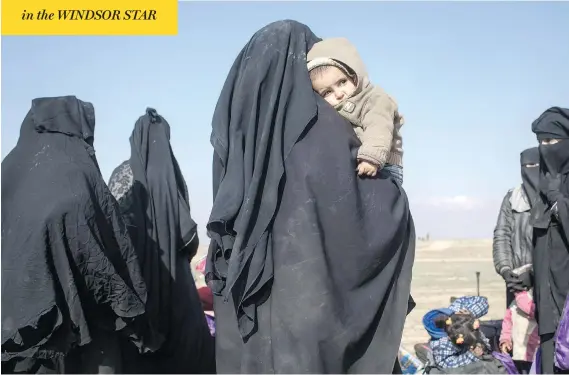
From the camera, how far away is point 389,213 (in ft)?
11.6

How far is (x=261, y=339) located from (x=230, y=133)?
0.84 meters

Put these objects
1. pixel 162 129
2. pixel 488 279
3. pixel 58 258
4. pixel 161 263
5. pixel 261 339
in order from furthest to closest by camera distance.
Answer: pixel 488 279, pixel 162 129, pixel 161 263, pixel 58 258, pixel 261 339

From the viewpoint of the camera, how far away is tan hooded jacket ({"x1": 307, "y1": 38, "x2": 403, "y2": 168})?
3.46 m

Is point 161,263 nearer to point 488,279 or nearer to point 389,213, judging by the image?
point 389,213

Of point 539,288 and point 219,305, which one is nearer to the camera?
point 219,305

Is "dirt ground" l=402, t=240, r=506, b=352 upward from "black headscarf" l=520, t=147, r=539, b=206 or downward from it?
downward

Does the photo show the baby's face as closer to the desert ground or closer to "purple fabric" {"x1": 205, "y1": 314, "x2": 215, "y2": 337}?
"purple fabric" {"x1": 205, "y1": 314, "x2": 215, "y2": 337}

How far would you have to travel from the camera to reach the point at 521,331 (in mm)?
6672

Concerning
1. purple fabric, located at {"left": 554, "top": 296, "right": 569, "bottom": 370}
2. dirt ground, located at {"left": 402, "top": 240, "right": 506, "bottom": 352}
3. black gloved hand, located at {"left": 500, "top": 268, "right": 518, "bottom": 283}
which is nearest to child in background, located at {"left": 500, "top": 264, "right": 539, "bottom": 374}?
black gloved hand, located at {"left": 500, "top": 268, "right": 518, "bottom": 283}

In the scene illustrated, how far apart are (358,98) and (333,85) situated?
0.12 m

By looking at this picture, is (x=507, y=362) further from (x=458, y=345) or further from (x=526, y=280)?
(x=526, y=280)

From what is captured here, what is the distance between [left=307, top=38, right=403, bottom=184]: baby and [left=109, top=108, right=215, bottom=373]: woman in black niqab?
2.92 m

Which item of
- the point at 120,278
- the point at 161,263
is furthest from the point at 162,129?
the point at 120,278

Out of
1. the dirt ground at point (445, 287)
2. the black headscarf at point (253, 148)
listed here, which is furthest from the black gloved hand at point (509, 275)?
the black headscarf at point (253, 148)
